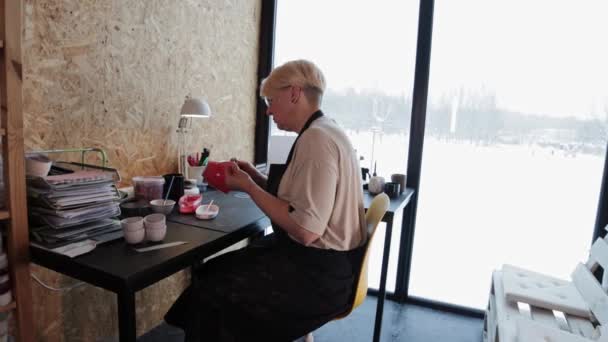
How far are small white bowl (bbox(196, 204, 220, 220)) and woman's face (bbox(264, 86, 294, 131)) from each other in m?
0.41

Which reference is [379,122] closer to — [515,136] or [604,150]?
[515,136]

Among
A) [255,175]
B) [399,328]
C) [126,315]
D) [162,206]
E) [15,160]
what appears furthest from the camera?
[399,328]

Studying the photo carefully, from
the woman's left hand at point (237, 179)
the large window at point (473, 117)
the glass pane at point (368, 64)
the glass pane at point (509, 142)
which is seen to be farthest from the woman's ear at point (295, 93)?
the glass pane at point (509, 142)

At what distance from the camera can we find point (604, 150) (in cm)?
201

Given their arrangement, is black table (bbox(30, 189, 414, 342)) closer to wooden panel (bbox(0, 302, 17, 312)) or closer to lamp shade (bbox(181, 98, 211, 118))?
wooden panel (bbox(0, 302, 17, 312))

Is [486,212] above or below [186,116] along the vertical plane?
below

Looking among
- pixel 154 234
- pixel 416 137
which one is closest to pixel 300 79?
pixel 154 234

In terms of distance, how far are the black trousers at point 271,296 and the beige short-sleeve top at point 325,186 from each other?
0.27 feet

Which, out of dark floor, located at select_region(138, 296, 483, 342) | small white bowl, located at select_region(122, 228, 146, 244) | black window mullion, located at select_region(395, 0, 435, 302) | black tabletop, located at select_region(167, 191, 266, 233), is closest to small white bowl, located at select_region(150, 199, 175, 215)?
black tabletop, located at select_region(167, 191, 266, 233)

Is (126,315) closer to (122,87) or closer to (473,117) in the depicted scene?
(122,87)

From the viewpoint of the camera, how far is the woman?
115cm

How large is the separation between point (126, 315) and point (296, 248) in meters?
0.55

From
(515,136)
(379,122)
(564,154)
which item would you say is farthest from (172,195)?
(564,154)

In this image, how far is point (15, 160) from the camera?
1067 millimetres
